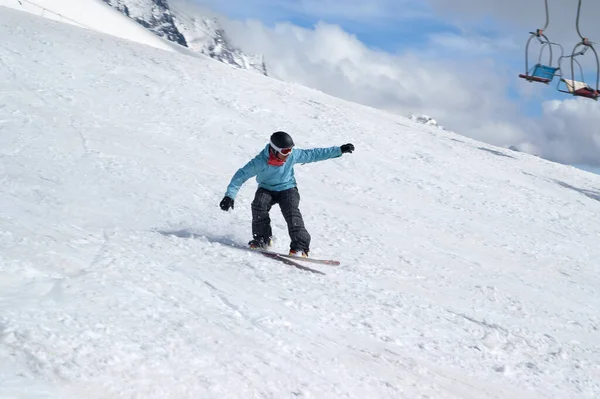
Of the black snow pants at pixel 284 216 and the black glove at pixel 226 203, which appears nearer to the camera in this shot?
the black glove at pixel 226 203

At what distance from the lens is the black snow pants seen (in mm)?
6457

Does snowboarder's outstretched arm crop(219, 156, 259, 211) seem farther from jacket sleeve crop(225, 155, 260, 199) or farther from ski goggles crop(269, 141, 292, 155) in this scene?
ski goggles crop(269, 141, 292, 155)

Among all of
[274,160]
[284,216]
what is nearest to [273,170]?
[274,160]

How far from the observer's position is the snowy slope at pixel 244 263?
11.0 ft

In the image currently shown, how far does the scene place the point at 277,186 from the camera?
6.57 meters

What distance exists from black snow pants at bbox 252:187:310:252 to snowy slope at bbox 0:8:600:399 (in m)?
0.39

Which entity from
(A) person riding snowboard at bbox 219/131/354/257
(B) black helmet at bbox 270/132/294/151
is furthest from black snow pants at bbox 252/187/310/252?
(B) black helmet at bbox 270/132/294/151

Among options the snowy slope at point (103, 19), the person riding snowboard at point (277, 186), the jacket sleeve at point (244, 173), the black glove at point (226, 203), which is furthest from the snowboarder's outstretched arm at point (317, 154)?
the snowy slope at point (103, 19)

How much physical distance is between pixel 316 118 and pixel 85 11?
55637 mm

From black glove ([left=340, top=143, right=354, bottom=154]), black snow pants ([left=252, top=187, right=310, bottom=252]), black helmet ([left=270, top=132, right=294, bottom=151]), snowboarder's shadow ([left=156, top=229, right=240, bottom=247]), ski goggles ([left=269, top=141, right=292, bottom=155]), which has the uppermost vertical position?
black glove ([left=340, top=143, right=354, bottom=154])

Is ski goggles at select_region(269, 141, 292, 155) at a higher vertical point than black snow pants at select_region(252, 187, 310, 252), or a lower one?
higher

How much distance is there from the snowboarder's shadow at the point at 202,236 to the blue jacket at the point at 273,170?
49cm

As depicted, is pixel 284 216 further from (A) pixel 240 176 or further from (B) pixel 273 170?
(A) pixel 240 176

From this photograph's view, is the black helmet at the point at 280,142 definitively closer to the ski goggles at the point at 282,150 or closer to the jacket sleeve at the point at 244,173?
the ski goggles at the point at 282,150
